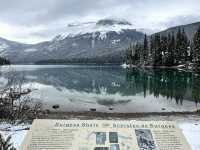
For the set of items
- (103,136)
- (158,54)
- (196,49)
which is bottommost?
(158,54)

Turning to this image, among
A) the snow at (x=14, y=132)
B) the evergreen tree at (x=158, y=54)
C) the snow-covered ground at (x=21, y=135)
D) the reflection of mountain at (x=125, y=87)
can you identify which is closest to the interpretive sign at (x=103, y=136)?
the snow-covered ground at (x=21, y=135)

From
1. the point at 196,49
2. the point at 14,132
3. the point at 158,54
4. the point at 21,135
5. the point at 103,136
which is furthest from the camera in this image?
the point at 158,54

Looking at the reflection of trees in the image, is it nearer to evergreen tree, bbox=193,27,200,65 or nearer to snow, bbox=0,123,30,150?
snow, bbox=0,123,30,150

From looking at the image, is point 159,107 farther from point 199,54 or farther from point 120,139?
point 199,54

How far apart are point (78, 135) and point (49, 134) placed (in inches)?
24.0

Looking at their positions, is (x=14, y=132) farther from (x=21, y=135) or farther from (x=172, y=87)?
(x=172, y=87)

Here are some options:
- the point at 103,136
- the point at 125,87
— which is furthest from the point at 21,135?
the point at 125,87

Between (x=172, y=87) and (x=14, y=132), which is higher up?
(x=14, y=132)

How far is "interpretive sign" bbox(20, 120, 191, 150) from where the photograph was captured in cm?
614

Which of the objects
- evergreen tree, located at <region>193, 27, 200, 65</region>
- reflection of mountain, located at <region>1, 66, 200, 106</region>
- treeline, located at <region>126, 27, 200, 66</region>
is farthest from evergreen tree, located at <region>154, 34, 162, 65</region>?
reflection of mountain, located at <region>1, 66, 200, 106</region>

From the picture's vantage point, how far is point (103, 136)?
6.32 meters

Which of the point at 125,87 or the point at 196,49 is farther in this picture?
the point at 196,49

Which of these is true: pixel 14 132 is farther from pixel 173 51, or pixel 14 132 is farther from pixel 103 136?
pixel 173 51

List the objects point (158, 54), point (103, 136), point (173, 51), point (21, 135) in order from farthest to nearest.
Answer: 1. point (158, 54)
2. point (173, 51)
3. point (21, 135)
4. point (103, 136)
